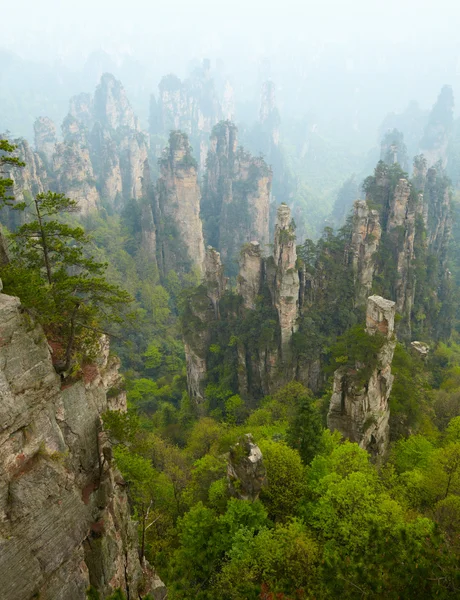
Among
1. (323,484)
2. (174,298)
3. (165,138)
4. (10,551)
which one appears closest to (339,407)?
(323,484)

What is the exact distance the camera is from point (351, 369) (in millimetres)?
26094

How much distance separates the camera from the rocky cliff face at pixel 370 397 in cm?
2516

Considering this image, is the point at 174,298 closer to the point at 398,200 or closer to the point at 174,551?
the point at 398,200

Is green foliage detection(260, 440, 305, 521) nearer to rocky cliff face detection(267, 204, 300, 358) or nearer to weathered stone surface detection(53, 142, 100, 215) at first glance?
rocky cliff face detection(267, 204, 300, 358)

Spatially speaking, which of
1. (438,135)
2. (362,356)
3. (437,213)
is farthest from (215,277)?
(438,135)

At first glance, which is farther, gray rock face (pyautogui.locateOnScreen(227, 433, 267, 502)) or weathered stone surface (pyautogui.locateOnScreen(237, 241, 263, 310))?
weathered stone surface (pyautogui.locateOnScreen(237, 241, 263, 310))

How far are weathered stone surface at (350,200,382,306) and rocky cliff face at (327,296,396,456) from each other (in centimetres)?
1487

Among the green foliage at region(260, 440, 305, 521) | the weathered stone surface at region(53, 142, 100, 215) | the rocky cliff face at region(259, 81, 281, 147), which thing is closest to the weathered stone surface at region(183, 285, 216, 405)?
the green foliage at region(260, 440, 305, 521)

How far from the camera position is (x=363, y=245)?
41.2 metres

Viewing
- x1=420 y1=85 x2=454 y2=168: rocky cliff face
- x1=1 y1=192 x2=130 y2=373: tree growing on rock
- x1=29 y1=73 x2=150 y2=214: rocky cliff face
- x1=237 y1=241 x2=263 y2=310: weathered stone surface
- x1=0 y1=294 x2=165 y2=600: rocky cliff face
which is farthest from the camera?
x1=420 y1=85 x2=454 y2=168: rocky cliff face

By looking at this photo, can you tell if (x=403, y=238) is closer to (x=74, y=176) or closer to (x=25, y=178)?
(x=25, y=178)

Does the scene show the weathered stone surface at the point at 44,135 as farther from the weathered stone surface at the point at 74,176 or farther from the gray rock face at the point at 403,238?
the gray rock face at the point at 403,238

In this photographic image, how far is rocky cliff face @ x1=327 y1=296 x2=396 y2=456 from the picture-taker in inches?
990

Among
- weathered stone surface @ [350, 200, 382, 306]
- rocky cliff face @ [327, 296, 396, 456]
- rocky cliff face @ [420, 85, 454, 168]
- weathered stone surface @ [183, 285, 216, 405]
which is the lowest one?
weathered stone surface @ [183, 285, 216, 405]
